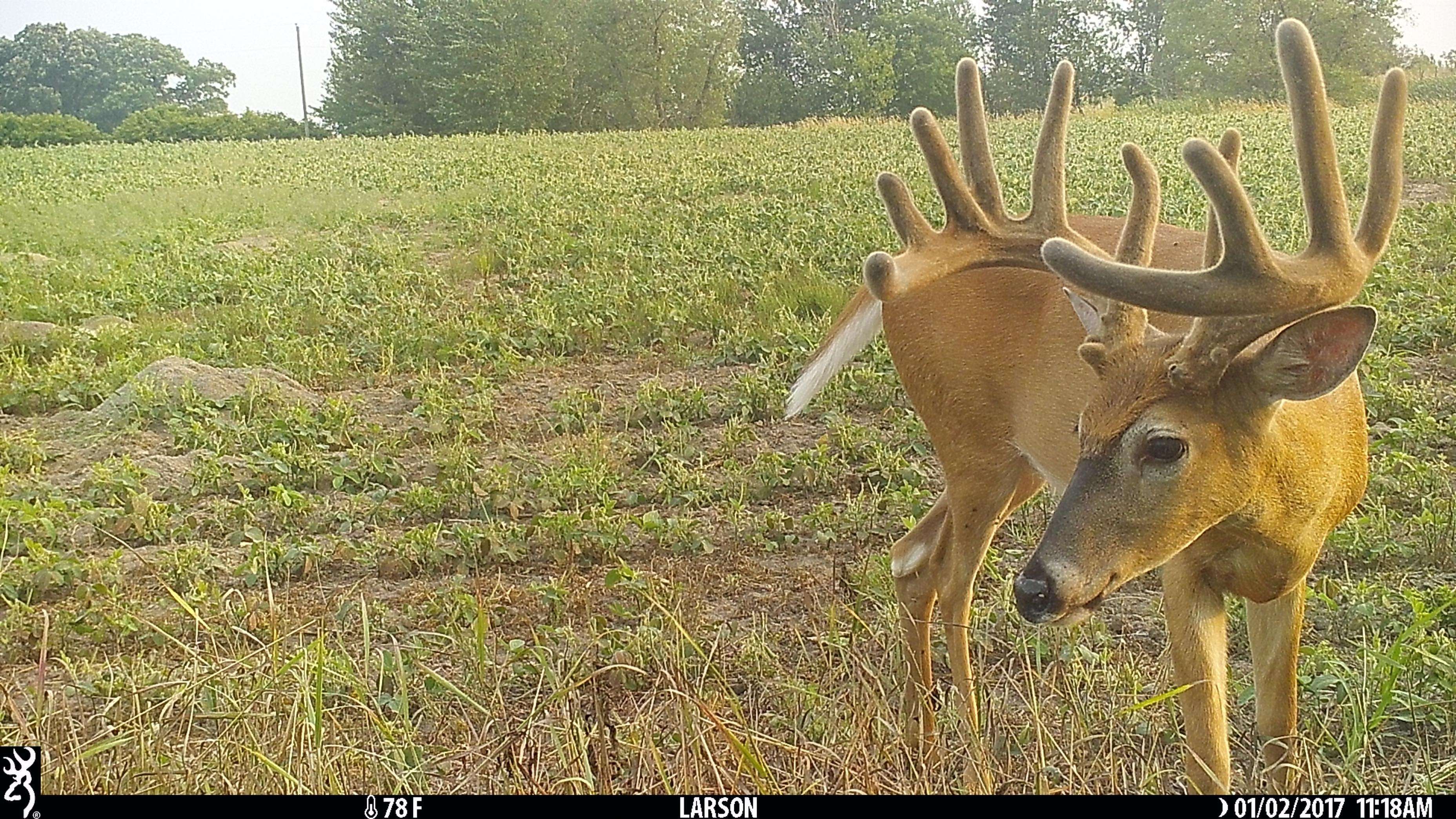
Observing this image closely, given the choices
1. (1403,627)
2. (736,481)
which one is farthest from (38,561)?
(1403,627)

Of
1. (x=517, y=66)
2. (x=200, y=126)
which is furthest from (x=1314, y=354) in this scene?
(x=200, y=126)

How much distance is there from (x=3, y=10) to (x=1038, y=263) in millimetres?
2553

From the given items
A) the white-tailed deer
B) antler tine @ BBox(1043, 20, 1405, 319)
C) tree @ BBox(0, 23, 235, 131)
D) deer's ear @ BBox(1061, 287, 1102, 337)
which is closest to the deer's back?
the white-tailed deer

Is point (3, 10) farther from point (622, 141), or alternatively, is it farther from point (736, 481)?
point (736, 481)

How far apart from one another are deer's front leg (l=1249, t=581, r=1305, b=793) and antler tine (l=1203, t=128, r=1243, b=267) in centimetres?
40

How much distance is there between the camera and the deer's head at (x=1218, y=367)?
4.01 feet

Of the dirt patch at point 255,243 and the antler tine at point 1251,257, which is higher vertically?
the antler tine at point 1251,257

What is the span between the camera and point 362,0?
3.09 meters

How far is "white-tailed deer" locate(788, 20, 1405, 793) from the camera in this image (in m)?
1.23

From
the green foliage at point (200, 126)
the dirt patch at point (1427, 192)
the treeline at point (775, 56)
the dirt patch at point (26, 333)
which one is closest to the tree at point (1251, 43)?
the treeline at point (775, 56)

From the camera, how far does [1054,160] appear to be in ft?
5.41

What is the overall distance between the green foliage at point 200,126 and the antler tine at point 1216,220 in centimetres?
226

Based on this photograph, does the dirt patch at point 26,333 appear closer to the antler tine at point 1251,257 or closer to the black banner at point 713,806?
the black banner at point 713,806

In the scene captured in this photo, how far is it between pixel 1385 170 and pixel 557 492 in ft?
6.07
